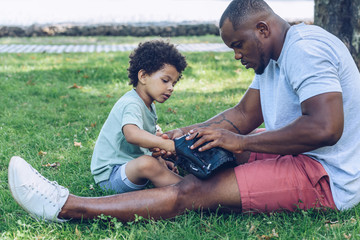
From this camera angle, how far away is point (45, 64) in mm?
7508

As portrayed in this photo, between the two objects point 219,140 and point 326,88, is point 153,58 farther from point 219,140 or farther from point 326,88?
point 326,88

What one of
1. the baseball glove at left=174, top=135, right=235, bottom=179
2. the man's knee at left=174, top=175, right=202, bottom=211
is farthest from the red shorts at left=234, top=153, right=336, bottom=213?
the man's knee at left=174, top=175, right=202, bottom=211

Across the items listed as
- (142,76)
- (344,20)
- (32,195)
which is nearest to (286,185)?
(142,76)

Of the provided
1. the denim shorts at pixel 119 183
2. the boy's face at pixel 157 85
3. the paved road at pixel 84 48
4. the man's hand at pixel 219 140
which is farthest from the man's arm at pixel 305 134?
the paved road at pixel 84 48

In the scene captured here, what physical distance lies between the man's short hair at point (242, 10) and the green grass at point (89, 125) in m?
1.24

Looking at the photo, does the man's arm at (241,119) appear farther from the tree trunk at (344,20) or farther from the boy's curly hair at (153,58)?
the tree trunk at (344,20)

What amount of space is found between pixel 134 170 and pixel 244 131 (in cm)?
102

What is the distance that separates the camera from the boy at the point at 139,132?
3.02 m

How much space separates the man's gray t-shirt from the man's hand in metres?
0.32

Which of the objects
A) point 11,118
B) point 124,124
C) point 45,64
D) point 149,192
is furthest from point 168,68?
point 45,64

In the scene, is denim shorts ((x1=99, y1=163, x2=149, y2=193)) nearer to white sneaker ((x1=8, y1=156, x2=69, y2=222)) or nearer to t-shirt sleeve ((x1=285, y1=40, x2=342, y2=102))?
white sneaker ((x1=8, y1=156, x2=69, y2=222))

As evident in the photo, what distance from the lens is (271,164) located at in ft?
9.11

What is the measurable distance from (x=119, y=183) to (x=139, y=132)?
15.5 inches

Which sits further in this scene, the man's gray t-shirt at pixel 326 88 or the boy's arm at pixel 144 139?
the boy's arm at pixel 144 139
